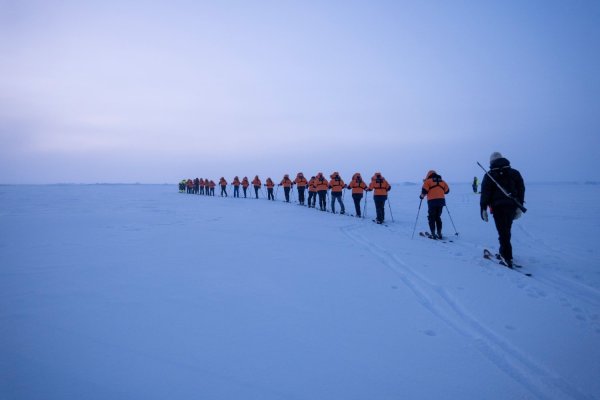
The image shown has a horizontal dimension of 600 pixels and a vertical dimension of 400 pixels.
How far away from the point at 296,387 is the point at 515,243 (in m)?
7.98

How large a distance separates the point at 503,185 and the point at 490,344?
391 cm

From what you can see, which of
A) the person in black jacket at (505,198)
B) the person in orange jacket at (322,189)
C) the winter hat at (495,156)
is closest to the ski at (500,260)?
the person in black jacket at (505,198)

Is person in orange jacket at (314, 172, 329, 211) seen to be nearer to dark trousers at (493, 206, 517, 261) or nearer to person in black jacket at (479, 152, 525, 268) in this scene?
person in black jacket at (479, 152, 525, 268)

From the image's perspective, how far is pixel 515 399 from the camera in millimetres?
1982

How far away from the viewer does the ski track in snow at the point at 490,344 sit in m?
2.10

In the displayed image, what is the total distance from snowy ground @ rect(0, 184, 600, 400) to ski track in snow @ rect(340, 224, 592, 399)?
0.01 metres

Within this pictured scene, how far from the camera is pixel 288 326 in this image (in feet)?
9.07

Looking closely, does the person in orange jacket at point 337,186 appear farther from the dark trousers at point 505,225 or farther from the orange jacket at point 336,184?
the dark trousers at point 505,225

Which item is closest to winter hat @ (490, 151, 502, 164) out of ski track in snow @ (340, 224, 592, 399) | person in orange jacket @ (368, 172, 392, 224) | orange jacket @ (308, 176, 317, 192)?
ski track in snow @ (340, 224, 592, 399)

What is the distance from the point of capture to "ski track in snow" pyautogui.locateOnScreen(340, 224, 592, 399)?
2100 millimetres

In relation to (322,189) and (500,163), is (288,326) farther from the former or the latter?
(322,189)

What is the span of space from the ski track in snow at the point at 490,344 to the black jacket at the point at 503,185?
244cm

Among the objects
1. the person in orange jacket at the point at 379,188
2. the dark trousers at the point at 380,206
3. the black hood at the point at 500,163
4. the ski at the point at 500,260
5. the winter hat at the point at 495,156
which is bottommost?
the ski at the point at 500,260

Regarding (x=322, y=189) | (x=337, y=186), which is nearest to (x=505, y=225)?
(x=337, y=186)
